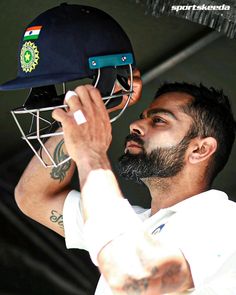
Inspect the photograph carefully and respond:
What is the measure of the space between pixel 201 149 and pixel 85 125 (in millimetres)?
713

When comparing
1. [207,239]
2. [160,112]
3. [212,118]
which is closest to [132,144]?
[160,112]

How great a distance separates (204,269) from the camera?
1904 millimetres

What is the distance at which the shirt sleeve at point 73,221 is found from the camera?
2592mm

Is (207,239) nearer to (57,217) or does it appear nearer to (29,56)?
(29,56)

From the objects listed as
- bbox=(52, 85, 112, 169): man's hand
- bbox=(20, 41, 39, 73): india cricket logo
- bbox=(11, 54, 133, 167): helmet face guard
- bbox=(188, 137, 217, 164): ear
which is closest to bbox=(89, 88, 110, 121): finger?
bbox=(52, 85, 112, 169): man's hand

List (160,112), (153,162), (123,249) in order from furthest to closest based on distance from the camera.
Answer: (160,112), (153,162), (123,249)

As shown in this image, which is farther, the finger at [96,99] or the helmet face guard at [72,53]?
the helmet face guard at [72,53]

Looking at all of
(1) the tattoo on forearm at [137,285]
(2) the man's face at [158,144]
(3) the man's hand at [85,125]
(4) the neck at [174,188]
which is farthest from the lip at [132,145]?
(1) the tattoo on forearm at [137,285]

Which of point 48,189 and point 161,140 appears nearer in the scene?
point 161,140

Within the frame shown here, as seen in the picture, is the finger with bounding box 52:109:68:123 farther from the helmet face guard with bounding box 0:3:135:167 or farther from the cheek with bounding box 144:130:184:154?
the cheek with bounding box 144:130:184:154

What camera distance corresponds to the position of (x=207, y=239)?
1984 millimetres

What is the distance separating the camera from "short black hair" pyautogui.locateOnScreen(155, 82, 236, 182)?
99.0 inches

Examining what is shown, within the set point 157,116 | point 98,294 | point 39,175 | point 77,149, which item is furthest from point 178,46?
point 77,149

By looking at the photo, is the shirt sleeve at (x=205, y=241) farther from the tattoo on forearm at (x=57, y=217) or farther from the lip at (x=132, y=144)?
the tattoo on forearm at (x=57, y=217)
